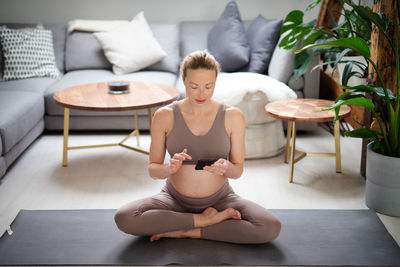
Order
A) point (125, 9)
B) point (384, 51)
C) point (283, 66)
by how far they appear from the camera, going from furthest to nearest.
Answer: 1. point (125, 9)
2. point (283, 66)
3. point (384, 51)

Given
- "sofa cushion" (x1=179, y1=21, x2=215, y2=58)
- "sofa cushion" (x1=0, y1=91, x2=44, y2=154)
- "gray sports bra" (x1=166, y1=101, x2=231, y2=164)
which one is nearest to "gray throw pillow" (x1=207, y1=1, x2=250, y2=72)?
"sofa cushion" (x1=179, y1=21, x2=215, y2=58)

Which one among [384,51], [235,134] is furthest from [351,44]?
[235,134]

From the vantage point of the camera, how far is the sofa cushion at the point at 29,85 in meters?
3.72

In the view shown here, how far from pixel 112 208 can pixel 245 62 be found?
1.91m

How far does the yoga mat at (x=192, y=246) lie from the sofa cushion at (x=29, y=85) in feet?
5.25

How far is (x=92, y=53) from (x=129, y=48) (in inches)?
15.3

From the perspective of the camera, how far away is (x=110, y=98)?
3.03m

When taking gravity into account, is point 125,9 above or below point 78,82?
above

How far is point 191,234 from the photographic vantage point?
210 centimetres

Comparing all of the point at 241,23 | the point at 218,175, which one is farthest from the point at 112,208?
the point at 241,23

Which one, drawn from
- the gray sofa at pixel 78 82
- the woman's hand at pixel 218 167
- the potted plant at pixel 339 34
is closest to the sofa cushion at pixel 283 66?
the gray sofa at pixel 78 82

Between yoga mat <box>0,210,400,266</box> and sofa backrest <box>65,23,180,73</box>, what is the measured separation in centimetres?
213

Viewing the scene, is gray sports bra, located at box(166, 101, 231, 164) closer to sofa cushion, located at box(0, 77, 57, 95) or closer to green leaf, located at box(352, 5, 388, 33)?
green leaf, located at box(352, 5, 388, 33)

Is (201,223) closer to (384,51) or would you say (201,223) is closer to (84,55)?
(384,51)
